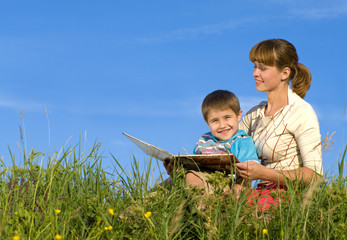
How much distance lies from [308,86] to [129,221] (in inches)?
134

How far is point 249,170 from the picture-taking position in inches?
197

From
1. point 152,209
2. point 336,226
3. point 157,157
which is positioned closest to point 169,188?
point 157,157

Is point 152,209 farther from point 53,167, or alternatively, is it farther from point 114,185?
point 53,167

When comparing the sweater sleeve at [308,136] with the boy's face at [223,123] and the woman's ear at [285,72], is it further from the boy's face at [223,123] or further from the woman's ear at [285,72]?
the boy's face at [223,123]

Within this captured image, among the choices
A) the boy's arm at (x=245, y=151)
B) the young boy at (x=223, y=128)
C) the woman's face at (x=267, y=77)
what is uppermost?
the woman's face at (x=267, y=77)

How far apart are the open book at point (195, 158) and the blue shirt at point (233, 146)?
542 mm

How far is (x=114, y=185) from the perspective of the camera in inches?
201

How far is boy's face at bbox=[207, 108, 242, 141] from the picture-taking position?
18.8 feet

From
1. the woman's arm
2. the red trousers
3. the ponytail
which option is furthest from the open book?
the ponytail

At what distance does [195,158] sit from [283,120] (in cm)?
178

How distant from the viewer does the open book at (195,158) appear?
4.57 meters

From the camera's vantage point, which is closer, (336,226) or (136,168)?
(336,226)

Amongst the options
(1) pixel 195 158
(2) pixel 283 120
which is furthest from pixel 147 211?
(2) pixel 283 120

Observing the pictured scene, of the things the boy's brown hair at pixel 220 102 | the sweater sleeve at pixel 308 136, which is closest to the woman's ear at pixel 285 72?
the sweater sleeve at pixel 308 136
